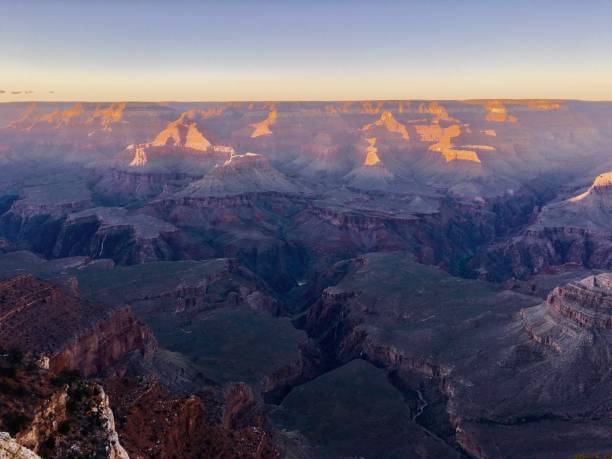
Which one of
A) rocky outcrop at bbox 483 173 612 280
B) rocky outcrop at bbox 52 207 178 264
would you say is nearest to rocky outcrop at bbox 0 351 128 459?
rocky outcrop at bbox 52 207 178 264

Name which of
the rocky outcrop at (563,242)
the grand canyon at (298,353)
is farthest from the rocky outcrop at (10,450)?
the rocky outcrop at (563,242)

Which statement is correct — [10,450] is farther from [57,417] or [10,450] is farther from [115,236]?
[115,236]

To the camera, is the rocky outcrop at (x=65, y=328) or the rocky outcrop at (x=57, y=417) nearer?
the rocky outcrop at (x=57, y=417)

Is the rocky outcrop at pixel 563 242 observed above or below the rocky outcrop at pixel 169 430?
below

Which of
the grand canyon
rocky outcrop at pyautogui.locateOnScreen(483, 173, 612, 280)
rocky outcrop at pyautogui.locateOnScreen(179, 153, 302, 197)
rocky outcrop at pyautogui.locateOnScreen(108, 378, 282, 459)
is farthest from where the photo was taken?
rocky outcrop at pyautogui.locateOnScreen(179, 153, 302, 197)

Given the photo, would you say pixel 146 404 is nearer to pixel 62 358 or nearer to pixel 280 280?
pixel 62 358

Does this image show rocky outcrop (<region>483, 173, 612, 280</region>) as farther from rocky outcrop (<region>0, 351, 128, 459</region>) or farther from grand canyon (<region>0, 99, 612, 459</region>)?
rocky outcrop (<region>0, 351, 128, 459</region>)

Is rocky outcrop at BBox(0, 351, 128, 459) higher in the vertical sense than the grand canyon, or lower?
higher

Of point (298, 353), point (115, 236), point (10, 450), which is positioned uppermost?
point (10, 450)

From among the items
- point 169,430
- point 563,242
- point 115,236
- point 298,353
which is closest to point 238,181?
point 115,236

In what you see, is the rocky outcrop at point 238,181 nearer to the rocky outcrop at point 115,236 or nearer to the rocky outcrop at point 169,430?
the rocky outcrop at point 115,236

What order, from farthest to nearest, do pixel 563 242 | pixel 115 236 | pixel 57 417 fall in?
pixel 563 242 < pixel 115 236 < pixel 57 417
